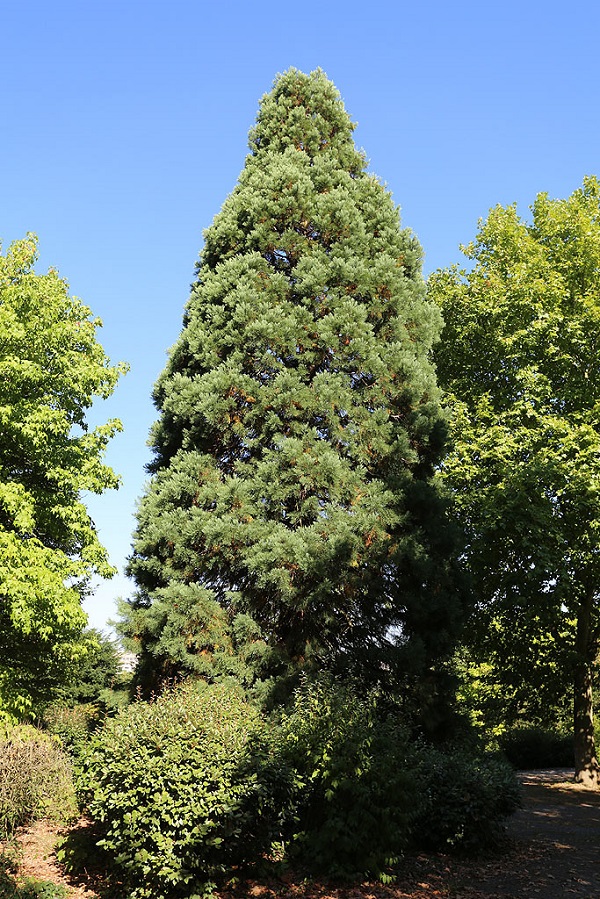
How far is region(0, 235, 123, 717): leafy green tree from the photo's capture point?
38.9 ft

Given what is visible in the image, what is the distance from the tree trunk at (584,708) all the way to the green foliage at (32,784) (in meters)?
11.8

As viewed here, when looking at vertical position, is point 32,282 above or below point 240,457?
above

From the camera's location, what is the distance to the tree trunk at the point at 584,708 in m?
15.8

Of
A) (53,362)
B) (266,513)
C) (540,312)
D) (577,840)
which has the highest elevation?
(540,312)

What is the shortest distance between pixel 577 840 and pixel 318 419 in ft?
24.8

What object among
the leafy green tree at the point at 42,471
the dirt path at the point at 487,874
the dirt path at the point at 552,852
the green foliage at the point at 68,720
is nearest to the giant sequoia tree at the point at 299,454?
the leafy green tree at the point at 42,471

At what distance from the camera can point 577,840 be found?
9773 millimetres

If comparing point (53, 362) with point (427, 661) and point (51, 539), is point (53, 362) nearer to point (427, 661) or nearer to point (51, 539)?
point (51, 539)

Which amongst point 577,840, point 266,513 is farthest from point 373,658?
point 577,840

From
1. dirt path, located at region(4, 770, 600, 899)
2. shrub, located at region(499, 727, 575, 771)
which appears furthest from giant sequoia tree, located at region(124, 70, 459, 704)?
shrub, located at region(499, 727, 575, 771)

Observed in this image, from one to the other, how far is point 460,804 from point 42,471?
994cm

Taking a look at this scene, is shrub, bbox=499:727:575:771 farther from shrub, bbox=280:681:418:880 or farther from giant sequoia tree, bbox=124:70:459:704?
shrub, bbox=280:681:418:880

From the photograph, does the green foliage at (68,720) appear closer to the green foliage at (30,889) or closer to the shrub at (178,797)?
the green foliage at (30,889)

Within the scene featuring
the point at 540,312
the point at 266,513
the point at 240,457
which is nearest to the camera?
the point at 266,513
